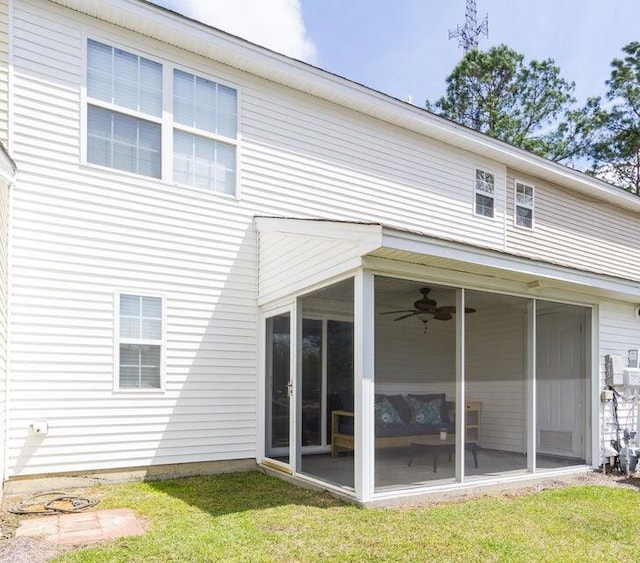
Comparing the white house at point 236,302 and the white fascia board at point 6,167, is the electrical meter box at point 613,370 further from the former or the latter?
the white fascia board at point 6,167

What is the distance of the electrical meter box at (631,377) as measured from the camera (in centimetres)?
792

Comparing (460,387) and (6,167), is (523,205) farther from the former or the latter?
(6,167)

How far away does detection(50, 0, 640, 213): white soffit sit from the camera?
22.9 feet

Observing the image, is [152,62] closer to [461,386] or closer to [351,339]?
[351,339]

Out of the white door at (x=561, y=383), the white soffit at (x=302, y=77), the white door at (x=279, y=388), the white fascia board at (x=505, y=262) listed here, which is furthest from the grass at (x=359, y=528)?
the white soffit at (x=302, y=77)

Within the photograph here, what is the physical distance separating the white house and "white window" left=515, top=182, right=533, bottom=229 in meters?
3.36

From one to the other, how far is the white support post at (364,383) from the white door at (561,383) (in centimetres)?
270

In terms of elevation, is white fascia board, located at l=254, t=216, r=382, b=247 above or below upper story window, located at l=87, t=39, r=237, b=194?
below

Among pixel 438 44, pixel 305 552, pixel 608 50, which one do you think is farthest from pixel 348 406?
pixel 608 50

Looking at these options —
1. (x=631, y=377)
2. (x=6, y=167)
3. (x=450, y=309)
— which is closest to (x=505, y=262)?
(x=450, y=309)

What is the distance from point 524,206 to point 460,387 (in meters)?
6.46

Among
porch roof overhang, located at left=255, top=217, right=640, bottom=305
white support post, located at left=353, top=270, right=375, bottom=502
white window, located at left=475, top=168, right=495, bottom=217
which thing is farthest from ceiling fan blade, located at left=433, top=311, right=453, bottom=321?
white window, located at left=475, top=168, right=495, bottom=217

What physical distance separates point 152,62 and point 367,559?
623cm

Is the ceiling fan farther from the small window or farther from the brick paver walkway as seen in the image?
the small window
